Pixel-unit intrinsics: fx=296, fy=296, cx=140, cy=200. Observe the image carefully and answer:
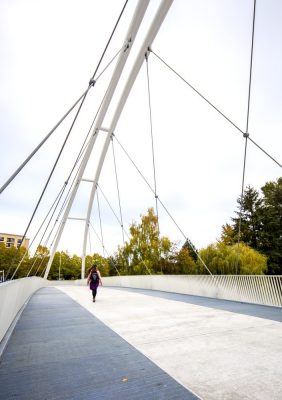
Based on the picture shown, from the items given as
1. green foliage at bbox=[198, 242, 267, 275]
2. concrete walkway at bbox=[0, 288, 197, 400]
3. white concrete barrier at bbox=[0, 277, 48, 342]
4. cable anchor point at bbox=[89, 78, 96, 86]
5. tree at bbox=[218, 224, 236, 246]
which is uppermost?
tree at bbox=[218, 224, 236, 246]

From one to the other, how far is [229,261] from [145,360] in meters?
25.3

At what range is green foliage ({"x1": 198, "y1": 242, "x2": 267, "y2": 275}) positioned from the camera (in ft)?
90.0

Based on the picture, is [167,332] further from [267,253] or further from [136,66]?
[267,253]

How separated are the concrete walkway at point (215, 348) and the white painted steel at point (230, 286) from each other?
2.01m

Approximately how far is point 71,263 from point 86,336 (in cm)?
7341

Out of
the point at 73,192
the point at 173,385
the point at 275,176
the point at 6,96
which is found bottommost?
the point at 173,385

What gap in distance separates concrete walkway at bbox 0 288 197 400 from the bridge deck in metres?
0.01

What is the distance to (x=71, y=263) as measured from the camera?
75.7m

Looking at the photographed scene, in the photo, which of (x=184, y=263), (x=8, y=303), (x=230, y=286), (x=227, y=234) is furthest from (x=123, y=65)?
(x=227, y=234)

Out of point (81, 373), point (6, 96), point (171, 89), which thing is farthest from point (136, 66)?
point (81, 373)

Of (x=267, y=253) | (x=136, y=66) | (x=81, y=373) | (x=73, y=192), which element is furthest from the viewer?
(x=267, y=253)

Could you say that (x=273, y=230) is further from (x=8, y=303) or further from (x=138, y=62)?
(x=8, y=303)

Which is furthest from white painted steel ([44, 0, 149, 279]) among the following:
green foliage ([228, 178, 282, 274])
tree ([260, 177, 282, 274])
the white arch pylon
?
tree ([260, 177, 282, 274])

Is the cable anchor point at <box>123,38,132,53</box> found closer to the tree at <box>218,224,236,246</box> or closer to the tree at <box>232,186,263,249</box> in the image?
the tree at <box>232,186,263,249</box>
